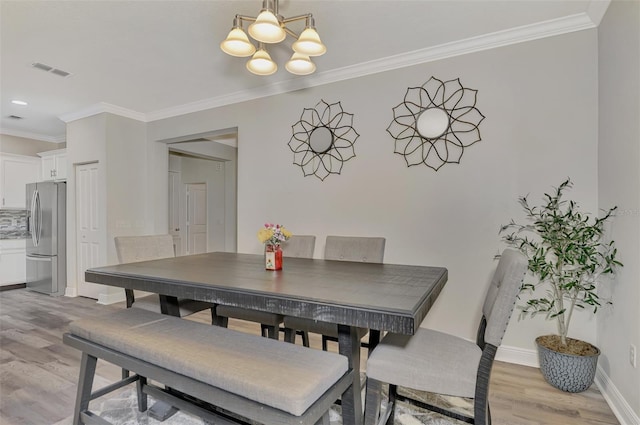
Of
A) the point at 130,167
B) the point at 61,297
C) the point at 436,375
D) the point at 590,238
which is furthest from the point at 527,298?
the point at 61,297

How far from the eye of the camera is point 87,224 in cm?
463

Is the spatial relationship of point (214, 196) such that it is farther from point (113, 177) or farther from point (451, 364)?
point (451, 364)

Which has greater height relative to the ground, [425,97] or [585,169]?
[425,97]

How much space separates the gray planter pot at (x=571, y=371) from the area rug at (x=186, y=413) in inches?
26.6

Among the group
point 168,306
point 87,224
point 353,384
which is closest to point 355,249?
point 353,384

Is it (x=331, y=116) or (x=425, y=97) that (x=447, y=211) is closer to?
(x=425, y=97)

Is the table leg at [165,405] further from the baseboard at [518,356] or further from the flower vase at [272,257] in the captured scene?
the baseboard at [518,356]

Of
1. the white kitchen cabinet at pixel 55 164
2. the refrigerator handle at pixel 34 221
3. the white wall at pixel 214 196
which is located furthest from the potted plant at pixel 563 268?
the refrigerator handle at pixel 34 221

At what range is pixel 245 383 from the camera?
114 centimetres

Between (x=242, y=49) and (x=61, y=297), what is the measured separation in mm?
4933

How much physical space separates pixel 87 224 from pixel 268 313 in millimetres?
3924

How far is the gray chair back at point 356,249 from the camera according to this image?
98.2 inches

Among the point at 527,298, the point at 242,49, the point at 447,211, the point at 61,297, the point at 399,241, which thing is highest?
the point at 242,49

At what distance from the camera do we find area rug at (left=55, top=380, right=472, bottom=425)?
1.86 m
